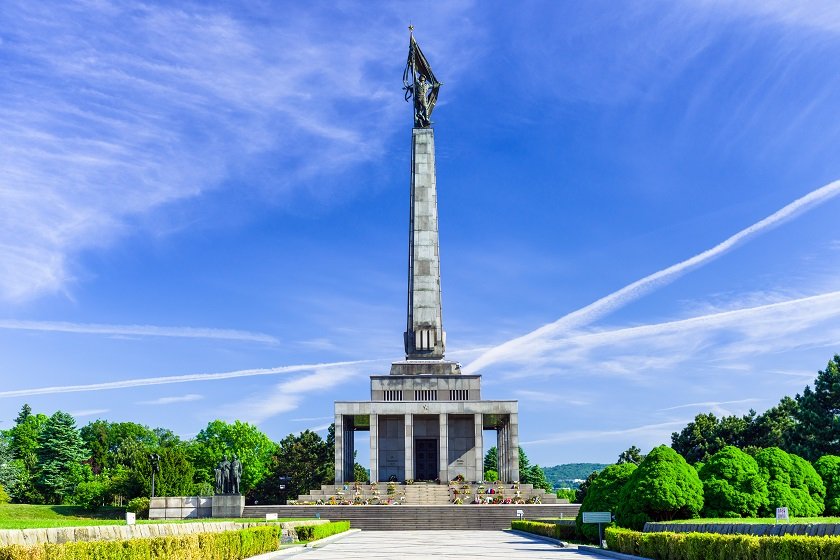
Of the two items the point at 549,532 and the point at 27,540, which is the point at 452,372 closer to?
the point at 549,532

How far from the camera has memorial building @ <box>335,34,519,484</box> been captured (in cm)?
5197

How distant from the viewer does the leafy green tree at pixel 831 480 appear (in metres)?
22.6

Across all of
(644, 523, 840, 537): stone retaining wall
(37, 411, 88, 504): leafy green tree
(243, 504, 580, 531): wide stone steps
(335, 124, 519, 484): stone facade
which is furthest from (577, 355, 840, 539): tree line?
(37, 411, 88, 504): leafy green tree

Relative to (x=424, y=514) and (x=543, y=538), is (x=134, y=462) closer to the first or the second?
(x=424, y=514)

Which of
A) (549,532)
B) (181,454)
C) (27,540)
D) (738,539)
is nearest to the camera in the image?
(27,540)

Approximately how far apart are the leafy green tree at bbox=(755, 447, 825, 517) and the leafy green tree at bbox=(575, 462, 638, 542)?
12.4ft

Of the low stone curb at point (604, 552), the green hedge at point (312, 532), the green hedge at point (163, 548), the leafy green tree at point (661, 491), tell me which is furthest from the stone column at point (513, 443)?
the green hedge at point (163, 548)

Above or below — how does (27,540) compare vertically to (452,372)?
below

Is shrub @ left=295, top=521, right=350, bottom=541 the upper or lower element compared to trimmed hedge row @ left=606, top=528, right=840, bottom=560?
lower

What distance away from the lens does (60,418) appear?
8356cm

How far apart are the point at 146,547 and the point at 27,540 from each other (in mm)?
2181

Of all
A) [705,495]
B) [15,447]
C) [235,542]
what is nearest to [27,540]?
[235,542]

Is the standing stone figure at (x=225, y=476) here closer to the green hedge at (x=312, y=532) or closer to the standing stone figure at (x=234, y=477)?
the standing stone figure at (x=234, y=477)

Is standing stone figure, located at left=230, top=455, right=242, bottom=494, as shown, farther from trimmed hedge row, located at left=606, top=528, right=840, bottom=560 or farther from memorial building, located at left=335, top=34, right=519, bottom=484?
trimmed hedge row, located at left=606, top=528, right=840, bottom=560
